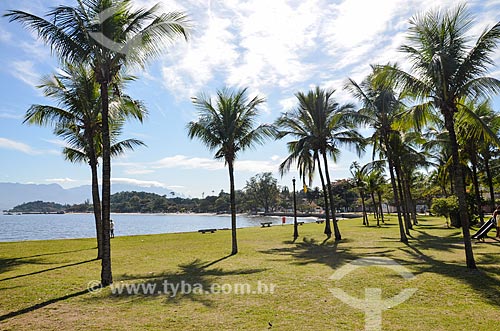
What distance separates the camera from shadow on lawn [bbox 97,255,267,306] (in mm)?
7328

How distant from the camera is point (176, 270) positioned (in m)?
10.3

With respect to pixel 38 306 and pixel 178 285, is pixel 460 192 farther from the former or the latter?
pixel 38 306

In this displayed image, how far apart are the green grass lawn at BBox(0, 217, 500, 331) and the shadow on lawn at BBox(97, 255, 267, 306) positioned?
0.03 metres

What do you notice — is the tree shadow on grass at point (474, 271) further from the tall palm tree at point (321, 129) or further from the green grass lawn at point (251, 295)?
the tall palm tree at point (321, 129)

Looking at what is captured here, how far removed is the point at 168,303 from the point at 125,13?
24.3 feet

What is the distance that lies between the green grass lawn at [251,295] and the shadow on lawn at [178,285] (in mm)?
26

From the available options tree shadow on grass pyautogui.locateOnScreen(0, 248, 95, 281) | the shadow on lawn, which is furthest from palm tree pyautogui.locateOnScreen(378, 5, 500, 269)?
tree shadow on grass pyautogui.locateOnScreen(0, 248, 95, 281)

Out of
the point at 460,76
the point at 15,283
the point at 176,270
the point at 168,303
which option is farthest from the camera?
the point at 176,270

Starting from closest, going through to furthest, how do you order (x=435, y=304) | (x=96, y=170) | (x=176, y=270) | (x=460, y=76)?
(x=435, y=304)
(x=460, y=76)
(x=176, y=270)
(x=96, y=170)

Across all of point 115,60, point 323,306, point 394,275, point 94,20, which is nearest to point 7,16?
point 94,20

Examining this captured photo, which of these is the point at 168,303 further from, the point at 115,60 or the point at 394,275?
the point at 115,60

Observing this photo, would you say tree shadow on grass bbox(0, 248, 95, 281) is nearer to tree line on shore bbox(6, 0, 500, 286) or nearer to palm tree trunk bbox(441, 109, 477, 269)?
tree line on shore bbox(6, 0, 500, 286)

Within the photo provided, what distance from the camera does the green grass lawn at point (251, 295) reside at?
560 centimetres

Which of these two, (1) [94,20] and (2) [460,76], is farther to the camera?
(2) [460,76]
